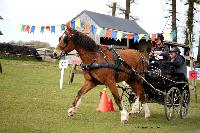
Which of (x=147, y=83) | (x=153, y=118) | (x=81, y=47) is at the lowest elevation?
(x=153, y=118)

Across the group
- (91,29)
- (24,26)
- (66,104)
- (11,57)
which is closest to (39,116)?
(66,104)

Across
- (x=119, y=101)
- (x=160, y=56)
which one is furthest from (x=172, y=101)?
(x=119, y=101)

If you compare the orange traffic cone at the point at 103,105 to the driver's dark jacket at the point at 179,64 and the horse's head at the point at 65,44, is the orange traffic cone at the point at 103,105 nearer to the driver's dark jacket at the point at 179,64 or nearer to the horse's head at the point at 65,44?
the driver's dark jacket at the point at 179,64

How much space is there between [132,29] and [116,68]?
126 ft

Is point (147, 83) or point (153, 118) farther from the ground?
point (147, 83)

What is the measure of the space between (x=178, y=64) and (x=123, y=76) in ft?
6.70

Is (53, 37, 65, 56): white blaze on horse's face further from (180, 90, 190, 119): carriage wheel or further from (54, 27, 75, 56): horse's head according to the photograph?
(180, 90, 190, 119): carriage wheel

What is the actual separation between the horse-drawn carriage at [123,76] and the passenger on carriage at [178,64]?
159 mm

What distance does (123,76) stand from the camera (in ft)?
41.4

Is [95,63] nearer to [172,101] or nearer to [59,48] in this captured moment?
[59,48]

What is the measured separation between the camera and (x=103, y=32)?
20969 mm

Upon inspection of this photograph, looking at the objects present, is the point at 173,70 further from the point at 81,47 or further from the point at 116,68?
the point at 81,47

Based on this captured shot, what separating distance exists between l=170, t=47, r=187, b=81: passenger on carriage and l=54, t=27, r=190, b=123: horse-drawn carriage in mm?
159

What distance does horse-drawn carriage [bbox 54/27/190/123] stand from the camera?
1198 centimetres
